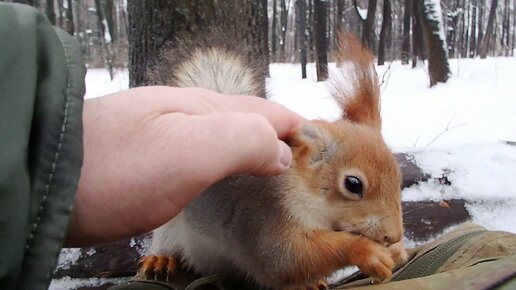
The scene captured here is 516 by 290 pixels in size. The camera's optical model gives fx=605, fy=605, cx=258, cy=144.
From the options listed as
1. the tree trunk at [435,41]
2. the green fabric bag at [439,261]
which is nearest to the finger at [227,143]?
the green fabric bag at [439,261]

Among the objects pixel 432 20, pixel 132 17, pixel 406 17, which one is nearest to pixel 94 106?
pixel 132 17

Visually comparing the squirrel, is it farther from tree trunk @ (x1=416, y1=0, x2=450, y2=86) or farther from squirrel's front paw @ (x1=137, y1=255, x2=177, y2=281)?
tree trunk @ (x1=416, y1=0, x2=450, y2=86)

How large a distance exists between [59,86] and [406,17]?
10.7m

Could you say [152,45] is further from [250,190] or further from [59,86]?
[59,86]

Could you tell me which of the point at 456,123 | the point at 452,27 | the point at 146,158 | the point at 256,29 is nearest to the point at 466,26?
the point at 452,27

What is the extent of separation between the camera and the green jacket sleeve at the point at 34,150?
1.60 ft

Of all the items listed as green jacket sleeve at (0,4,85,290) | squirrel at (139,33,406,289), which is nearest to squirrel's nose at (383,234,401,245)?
squirrel at (139,33,406,289)

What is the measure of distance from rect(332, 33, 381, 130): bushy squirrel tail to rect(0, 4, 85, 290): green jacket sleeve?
58 centimetres

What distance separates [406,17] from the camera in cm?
1060

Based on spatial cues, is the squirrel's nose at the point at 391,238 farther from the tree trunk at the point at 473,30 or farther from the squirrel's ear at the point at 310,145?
the tree trunk at the point at 473,30

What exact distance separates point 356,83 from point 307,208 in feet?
0.83

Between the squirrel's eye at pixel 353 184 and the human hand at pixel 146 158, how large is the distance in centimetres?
29

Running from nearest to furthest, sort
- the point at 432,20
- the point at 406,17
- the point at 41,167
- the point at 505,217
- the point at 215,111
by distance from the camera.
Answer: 1. the point at 41,167
2. the point at 215,111
3. the point at 505,217
4. the point at 432,20
5. the point at 406,17

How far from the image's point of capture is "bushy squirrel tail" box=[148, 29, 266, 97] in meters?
1.10
